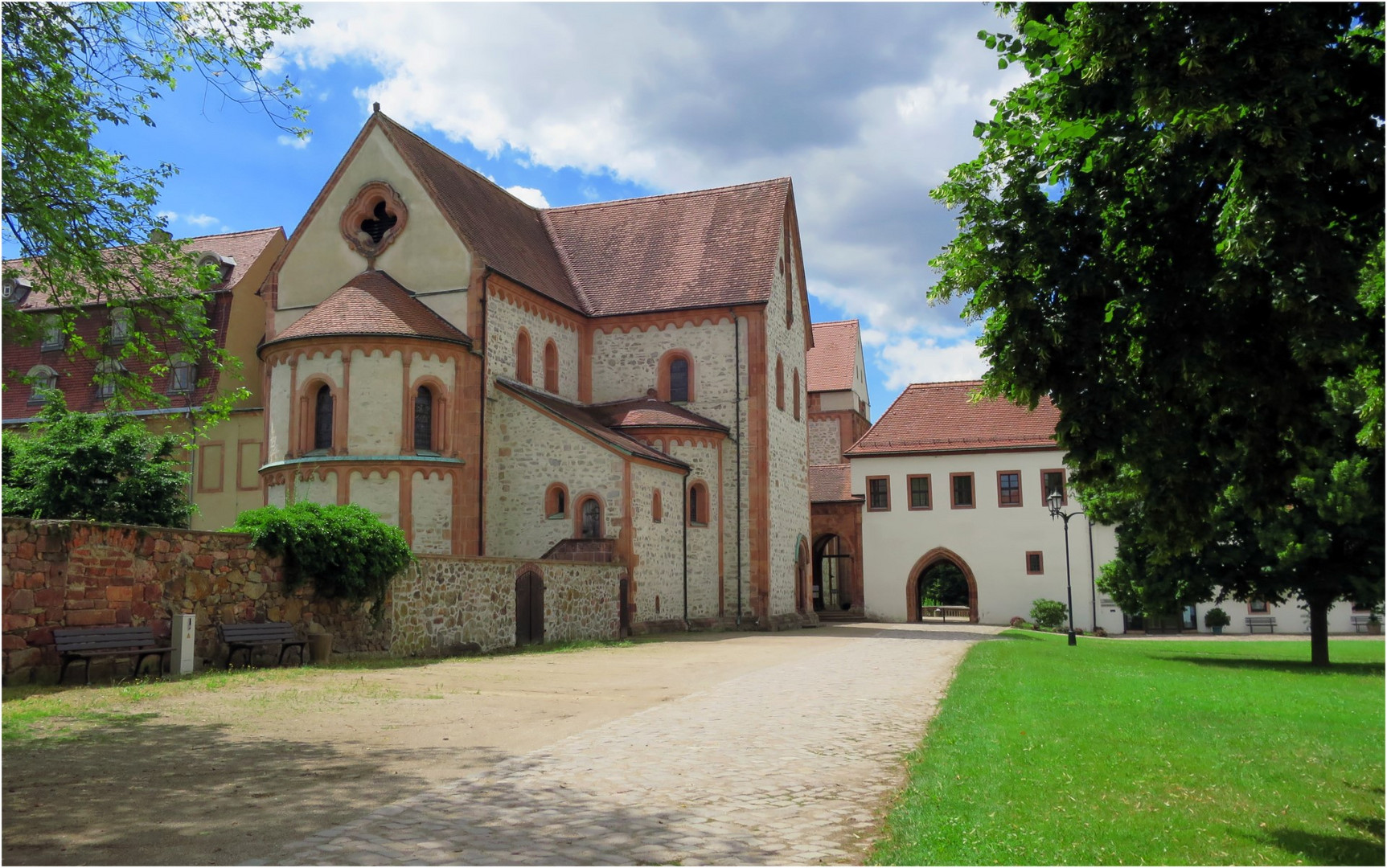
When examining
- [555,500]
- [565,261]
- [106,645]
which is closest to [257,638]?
[106,645]

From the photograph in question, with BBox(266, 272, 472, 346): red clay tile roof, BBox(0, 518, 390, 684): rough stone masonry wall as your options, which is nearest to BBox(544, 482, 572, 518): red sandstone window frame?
BBox(266, 272, 472, 346): red clay tile roof

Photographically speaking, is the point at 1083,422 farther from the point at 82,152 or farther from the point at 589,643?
the point at 589,643

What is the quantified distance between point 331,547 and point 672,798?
12.0 m

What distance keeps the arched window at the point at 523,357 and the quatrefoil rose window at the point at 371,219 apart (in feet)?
15.4

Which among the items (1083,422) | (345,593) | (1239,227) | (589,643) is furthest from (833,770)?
(589,643)

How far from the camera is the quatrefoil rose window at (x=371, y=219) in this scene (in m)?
32.6

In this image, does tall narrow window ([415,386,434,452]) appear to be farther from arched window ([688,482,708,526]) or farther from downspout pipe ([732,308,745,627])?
downspout pipe ([732,308,745,627])

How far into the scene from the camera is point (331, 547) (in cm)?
1809

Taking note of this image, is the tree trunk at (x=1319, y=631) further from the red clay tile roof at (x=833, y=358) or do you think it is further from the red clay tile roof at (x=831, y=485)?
the red clay tile roof at (x=833, y=358)

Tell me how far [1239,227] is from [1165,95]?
915 mm

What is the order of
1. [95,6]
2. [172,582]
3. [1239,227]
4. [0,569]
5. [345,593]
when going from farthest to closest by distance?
1. [345,593]
2. [172,582]
3. [0,569]
4. [95,6]
5. [1239,227]

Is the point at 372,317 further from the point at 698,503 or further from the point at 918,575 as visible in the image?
the point at 918,575

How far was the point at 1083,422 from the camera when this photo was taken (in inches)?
303

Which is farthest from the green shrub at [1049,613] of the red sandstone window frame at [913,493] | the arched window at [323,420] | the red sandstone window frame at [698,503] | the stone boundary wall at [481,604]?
the arched window at [323,420]
